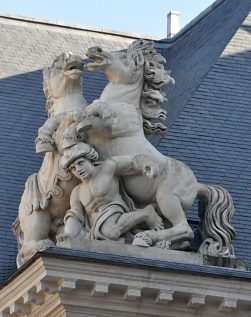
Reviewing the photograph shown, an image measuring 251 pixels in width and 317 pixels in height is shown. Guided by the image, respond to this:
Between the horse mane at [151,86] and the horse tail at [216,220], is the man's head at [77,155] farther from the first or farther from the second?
the horse tail at [216,220]

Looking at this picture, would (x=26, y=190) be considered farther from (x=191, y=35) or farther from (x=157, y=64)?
(x=191, y=35)

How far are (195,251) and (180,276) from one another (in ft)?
4.16

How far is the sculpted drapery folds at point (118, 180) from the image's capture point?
28406mm

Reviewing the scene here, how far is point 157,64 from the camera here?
29516 millimetres

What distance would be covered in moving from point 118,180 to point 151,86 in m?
1.57

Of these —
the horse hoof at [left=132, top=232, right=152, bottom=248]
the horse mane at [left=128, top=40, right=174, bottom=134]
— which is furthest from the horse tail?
the horse mane at [left=128, top=40, right=174, bottom=134]

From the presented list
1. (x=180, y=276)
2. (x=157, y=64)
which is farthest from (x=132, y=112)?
(x=180, y=276)

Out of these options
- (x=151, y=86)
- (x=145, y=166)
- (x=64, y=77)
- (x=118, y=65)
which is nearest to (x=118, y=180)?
(x=145, y=166)

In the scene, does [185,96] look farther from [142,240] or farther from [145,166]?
[142,240]

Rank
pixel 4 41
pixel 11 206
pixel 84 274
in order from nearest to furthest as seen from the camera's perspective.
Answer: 1. pixel 84 274
2. pixel 11 206
3. pixel 4 41

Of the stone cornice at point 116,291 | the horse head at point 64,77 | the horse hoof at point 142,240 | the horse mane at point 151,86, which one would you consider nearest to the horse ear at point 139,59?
the horse mane at point 151,86

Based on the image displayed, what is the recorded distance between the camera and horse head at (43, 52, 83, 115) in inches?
1169

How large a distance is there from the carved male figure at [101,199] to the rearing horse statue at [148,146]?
0.17 m

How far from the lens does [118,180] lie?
2867 centimetres
